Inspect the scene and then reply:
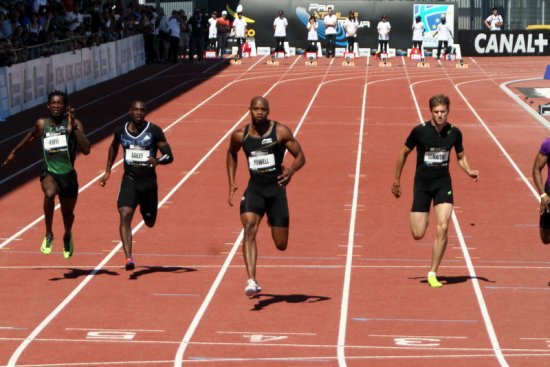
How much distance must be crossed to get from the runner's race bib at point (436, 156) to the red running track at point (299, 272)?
126 cm

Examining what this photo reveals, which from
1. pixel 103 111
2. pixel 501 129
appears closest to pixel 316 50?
pixel 103 111

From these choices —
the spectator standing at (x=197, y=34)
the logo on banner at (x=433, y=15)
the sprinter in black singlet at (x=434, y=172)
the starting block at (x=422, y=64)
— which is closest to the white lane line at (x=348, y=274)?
the sprinter in black singlet at (x=434, y=172)

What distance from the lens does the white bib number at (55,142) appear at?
14.1 m

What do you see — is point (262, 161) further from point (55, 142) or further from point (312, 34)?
point (312, 34)

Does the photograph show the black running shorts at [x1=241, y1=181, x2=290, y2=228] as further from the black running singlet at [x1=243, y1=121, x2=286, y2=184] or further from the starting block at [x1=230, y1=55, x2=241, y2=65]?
the starting block at [x1=230, y1=55, x2=241, y2=65]

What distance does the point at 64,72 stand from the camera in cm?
3578

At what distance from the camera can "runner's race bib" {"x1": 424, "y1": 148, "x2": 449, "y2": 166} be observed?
1345 cm

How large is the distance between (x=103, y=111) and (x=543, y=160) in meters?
21.3

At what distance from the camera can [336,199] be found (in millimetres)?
19906

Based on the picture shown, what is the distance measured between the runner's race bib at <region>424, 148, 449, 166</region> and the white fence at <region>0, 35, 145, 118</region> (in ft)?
57.9

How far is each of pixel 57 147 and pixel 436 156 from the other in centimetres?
393

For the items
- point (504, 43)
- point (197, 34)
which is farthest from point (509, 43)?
point (197, 34)

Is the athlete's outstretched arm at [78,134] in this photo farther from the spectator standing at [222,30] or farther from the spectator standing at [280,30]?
the spectator standing at [280,30]

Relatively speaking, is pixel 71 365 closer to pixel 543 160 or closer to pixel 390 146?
pixel 543 160
